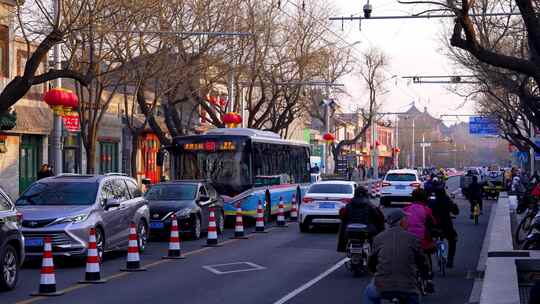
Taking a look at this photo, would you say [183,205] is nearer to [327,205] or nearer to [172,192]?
[172,192]

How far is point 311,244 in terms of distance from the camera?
2341 cm

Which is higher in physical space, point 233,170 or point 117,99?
point 117,99

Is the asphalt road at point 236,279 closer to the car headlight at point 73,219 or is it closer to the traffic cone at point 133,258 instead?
the traffic cone at point 133,258

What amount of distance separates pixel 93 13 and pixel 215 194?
6.12 metres

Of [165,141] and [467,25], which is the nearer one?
[467,25]

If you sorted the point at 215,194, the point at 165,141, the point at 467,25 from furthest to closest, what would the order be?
the point at 165,141 < the point at 215,194 < the point at 467,25

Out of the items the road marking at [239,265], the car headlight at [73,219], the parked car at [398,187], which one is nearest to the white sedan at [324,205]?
the road marking at [239,265]

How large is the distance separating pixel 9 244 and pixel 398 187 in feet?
97.1

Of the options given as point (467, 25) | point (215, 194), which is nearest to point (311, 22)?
point (215, 194)

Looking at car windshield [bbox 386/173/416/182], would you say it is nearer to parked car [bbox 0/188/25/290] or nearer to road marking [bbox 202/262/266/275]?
road marking [bbox 202/262/266/275]

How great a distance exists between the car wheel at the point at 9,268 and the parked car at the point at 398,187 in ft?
95.7

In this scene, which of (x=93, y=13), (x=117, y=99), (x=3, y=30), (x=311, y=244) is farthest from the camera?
(x=117, y=99)

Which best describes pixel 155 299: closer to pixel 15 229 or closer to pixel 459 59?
pixel 15 229

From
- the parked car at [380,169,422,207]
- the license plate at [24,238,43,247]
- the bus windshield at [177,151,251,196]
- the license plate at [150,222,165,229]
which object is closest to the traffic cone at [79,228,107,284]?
the license plate at [24,238,43,247]
